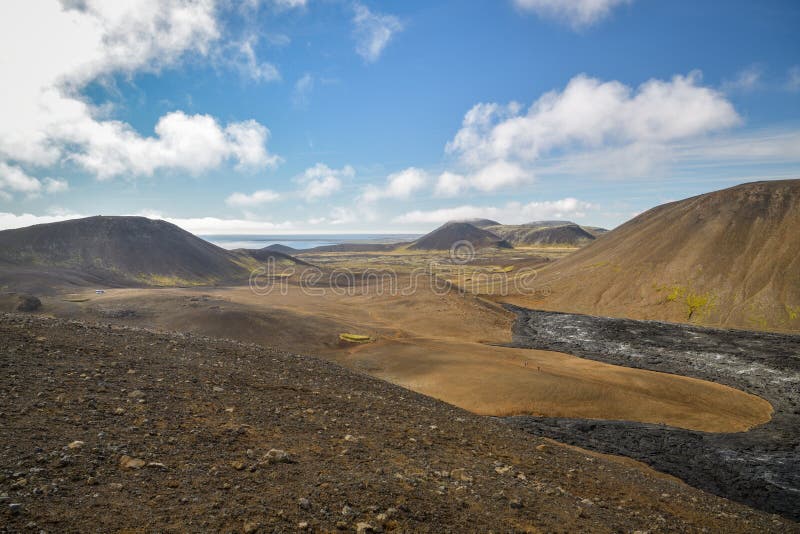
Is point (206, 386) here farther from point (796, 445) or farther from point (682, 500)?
point (796, 445)

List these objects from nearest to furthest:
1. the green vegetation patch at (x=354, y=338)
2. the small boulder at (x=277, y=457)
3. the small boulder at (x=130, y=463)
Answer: the small boulder at (x=130, y=463)
the small boulder at (x=277, y=457)
the green vegetation patch at (x=354, y=338)

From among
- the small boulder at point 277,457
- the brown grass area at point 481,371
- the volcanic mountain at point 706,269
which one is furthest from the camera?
the volcanic mountain at point 706,269

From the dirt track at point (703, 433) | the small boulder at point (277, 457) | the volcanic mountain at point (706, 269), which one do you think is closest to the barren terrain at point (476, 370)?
the dirt track at point (703, 433)

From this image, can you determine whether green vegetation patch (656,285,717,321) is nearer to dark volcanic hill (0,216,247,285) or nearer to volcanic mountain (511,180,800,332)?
volcanic mountain (511,180,800,332)

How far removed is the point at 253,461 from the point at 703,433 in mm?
23152

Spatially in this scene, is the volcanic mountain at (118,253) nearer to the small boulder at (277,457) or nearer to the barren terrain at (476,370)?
the barren terrain at (476,370)

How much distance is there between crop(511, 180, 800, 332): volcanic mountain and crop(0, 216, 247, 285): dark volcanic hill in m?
78.1

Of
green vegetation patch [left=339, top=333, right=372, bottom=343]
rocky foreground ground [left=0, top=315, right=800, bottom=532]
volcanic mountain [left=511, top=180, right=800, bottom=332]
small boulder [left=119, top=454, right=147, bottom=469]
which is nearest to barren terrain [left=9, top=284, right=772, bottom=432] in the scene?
green vegetation patch [left=339, top=333, right=372, bottom=343]

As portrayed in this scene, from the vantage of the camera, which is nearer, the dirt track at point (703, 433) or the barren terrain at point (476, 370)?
the dirt track at point (703, 433)

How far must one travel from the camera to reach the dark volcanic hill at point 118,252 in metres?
79.3

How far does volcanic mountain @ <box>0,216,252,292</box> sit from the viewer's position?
259ft

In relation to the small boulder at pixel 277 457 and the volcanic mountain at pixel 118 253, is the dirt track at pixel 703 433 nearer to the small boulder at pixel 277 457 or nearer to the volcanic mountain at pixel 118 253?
the small boulder at pixel 277 457

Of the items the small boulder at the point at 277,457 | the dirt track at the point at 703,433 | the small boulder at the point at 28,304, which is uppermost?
the small boulder at the point at 28,304

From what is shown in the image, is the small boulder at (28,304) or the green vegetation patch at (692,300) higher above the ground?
the small boulder at (28,304)
